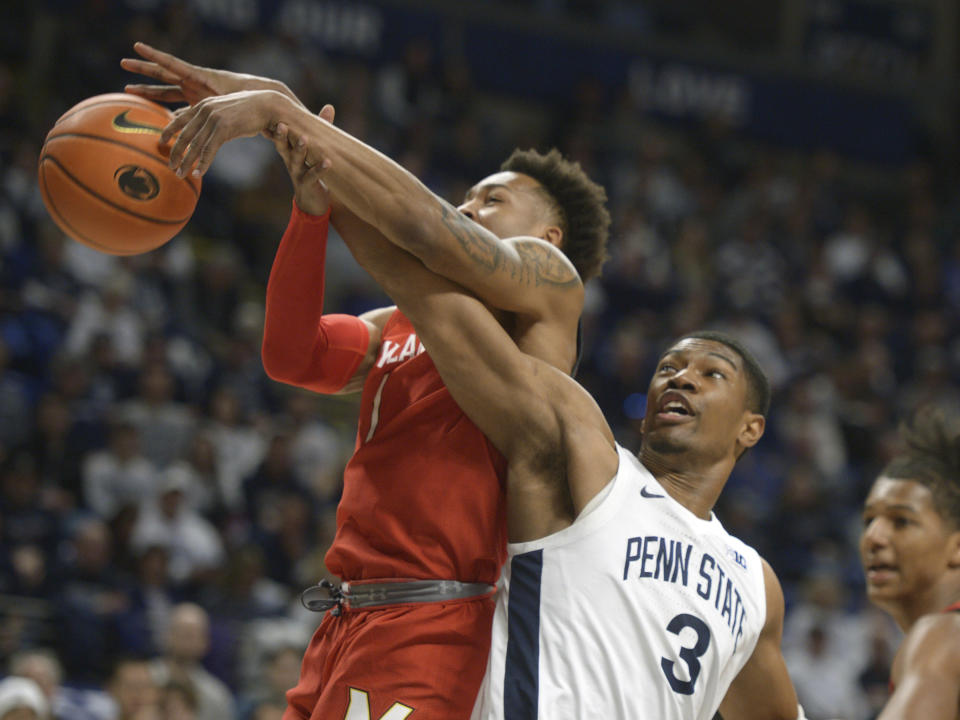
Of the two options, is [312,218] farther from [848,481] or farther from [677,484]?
[848,481]

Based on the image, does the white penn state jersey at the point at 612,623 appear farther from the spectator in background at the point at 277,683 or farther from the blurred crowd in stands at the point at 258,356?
the spectator in background at the point at 277,683

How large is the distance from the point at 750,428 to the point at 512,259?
93 centimetres

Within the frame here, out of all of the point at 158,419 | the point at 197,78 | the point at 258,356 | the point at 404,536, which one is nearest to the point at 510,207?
the point at 197,78

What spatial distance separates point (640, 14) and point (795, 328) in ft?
14.4

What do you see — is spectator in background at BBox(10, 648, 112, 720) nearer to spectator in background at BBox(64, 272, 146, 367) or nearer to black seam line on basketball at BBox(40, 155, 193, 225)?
spectator in background at BBox(64, 272, 146, 367)

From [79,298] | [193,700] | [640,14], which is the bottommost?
[193,700]

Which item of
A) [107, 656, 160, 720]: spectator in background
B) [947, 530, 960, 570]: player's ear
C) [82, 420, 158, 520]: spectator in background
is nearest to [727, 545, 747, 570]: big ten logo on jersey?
[947, 530, 960, 570]: player's ear

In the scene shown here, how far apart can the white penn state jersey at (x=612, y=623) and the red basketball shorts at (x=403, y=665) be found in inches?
2.3

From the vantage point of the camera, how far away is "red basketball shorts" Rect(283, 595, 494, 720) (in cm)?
283

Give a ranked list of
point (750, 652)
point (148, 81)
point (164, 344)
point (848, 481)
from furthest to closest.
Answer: point (848, 481), point (148, 81), point (164, 344), point (750, 652)

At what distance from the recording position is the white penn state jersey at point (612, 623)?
290cm

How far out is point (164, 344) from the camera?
829cm

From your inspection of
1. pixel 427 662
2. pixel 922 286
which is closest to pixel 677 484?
pixel 427 662

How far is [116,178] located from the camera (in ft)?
9.96
